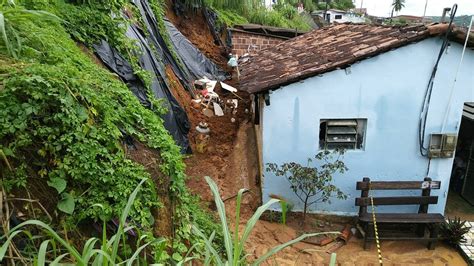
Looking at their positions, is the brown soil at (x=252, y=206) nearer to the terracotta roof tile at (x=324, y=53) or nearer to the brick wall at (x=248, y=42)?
the terracotta roof tile at (x=324, y=53)

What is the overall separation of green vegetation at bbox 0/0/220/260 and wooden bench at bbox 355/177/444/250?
12.5 ft

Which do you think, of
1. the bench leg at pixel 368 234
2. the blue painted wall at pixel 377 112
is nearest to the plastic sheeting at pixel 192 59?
the blue painted wall at pixel 377 112

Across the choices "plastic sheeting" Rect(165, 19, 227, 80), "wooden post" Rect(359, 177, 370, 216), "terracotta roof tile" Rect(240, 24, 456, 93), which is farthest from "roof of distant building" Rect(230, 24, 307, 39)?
"wooden post" Rect(359, 177, 370, 216)

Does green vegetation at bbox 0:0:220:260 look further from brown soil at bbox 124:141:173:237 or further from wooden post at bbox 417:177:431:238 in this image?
wooden post at bbox 417:177:431:238

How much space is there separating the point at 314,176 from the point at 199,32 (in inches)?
432

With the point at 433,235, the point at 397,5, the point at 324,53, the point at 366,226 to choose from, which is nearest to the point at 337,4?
the point at 397,5

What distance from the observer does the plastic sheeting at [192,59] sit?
11477 mm

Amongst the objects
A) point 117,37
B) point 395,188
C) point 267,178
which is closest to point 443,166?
point 395,188

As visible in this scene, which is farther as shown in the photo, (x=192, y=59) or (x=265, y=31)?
(x=265, y=31)

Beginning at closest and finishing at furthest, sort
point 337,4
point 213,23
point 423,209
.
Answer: point 423,209, point 213,23, point 337,4

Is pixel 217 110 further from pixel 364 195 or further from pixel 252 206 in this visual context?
pixel 364 195

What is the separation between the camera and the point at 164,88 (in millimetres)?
7555

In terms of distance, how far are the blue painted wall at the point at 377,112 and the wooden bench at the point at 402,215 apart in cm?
35

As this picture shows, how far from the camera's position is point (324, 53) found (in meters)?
6.91
